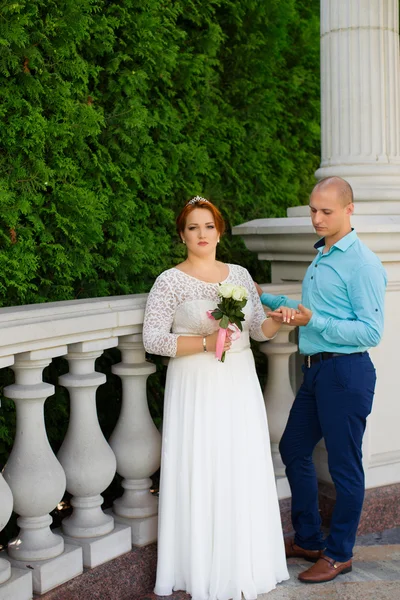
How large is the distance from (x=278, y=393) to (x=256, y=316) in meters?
0.68

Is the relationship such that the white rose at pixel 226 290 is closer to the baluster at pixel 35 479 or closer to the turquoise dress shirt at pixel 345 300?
the turquoise dress shirt at pixel 345 300

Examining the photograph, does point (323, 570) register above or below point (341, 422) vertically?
below

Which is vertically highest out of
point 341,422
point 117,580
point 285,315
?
point 285,315

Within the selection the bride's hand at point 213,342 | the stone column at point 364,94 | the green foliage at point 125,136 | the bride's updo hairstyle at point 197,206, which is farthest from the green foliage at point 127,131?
the bride's hand at point 213,342

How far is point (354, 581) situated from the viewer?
369cm

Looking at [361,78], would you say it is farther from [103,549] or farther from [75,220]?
[103,549]

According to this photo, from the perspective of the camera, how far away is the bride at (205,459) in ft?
11.3

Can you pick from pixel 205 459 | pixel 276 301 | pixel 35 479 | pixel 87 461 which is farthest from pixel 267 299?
pixel 35 479

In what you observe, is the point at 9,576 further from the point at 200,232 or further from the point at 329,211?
the point at 329,211

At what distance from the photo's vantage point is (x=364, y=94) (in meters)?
4.41

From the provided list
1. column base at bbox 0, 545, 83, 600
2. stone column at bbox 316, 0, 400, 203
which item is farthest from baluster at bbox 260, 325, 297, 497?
column base at bbox 0, 545, 83, 600

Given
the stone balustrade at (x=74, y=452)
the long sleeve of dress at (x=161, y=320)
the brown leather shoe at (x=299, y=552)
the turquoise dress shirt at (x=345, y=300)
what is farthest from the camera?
the brown leather shoe at (x=299, y=552)

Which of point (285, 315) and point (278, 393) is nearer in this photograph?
point (285, 315)

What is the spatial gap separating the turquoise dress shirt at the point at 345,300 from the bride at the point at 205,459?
37 centimetres
